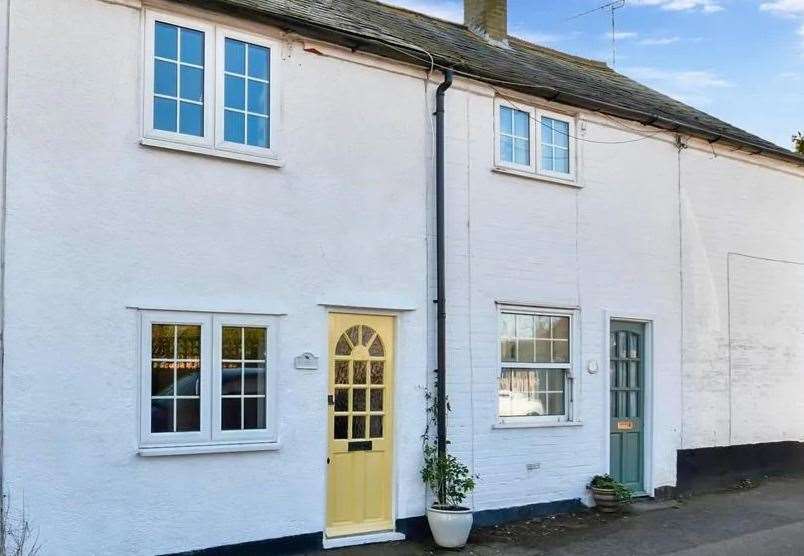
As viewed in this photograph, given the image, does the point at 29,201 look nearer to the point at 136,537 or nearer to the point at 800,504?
the point at 136,537

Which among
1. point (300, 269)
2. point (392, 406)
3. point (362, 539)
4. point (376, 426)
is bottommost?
point (362, 539)

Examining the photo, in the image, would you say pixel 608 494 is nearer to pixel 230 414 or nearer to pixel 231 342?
pixel 230 414

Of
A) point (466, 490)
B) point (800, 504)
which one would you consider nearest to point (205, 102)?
point (466, 490)

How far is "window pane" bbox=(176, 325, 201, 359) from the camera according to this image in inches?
341

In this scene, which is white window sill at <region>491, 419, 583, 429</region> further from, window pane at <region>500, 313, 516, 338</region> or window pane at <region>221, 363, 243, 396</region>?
window pane at <region>221, 363, 243, 396</region>

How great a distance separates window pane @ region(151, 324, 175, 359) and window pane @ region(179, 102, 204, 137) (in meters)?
1.86

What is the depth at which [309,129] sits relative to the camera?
9.59 m

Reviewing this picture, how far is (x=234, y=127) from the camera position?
9.09 meters

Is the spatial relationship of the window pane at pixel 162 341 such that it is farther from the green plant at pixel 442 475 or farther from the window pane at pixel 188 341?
the green plant at pixel 442 475

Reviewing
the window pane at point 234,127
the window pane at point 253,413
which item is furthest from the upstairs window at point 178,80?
the window pane at point 253,413

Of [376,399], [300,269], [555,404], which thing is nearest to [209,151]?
[300,269]

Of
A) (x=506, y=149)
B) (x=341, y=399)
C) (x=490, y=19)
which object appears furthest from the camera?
(x=490, y=19)

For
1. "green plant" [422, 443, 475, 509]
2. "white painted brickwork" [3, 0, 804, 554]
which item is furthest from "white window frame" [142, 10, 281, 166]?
"green plant" [422, 443, 475, 509]

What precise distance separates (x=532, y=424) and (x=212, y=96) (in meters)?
5.59
